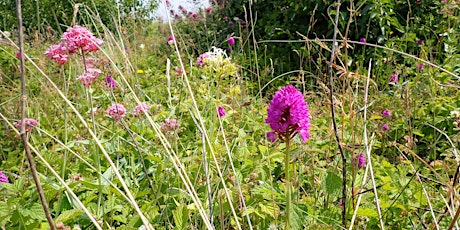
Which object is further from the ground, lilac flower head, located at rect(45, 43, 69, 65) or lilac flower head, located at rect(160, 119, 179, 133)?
lilac flower head, located at rect(45, 43, 69, 65)

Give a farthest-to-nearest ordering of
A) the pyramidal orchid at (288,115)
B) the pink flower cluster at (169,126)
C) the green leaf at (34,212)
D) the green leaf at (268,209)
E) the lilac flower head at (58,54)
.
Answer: the pink flower cluster at (169,126)
the lilac flower head at (58,54)
the green leaf at (268,209)
the green leaf at (34,212)
the pyramidal orchid at (288,115)

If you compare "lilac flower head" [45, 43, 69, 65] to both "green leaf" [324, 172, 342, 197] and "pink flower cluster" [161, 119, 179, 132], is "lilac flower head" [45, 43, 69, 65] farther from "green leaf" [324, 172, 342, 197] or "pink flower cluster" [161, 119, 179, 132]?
"green leaf" [324, 172, 342, 197]

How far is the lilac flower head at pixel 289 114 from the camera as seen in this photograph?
81cm

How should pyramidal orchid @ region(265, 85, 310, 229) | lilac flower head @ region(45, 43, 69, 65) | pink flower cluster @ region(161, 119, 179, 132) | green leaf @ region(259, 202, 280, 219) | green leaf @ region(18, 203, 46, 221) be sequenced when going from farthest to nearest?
pink flower cluster @ region(161, 119, 179, 132) < lilac flower head @ region(45, 43, 69, 65) < green leaf @ region(259, 202, 280, 219) < green leaf @ region(18, 203, 46, 221) < pyramidal orchid @ region(265, 85, 310, 229)

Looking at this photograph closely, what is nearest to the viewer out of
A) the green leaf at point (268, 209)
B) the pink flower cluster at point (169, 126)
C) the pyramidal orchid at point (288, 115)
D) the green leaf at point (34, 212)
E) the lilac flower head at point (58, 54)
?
the pyramidal orchid at point (288, 115)

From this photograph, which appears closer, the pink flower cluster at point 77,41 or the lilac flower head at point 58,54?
the pink flower cluster at point 77,41

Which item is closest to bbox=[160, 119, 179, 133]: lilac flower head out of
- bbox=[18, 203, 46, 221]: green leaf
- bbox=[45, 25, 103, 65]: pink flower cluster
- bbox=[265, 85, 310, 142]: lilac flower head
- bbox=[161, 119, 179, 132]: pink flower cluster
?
bbox=[161, 119, 179, 132]: pink flower cluster

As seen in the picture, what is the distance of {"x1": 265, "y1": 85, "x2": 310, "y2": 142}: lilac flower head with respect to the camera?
81cm

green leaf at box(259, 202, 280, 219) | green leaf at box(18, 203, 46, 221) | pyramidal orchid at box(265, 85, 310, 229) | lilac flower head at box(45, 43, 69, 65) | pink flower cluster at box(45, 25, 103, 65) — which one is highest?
pink flower cluster at box(45, 25, 103, 65)

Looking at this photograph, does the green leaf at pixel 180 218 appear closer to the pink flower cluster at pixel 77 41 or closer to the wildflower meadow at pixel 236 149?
the wildflower meadow at pixel 236 149

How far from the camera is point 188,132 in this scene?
2006 millimetres

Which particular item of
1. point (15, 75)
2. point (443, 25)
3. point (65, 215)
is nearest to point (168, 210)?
point (65, 215)

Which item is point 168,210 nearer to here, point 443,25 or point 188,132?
point 188,132

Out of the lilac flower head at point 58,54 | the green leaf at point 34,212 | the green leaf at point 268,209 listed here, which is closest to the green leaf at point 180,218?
the green leaf at point 268,209
